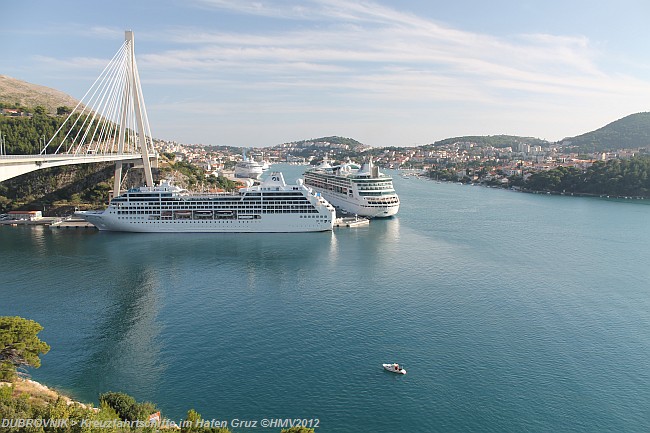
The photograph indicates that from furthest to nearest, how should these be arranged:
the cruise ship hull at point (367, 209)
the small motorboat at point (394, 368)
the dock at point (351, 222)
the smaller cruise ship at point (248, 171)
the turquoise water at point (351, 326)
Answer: the smaller cruise ship at point (248, 171) < the cruise ship hull at point (367, 209) < the dock at point (351, 222) < the small motorboat at point (394, 368) < the turquoise water at point (351, 326)

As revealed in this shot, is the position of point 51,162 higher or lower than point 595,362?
higher

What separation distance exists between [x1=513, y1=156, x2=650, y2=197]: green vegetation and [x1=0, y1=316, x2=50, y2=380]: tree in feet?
153

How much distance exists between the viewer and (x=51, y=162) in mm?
18953

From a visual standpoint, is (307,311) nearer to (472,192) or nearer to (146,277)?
(146,277)

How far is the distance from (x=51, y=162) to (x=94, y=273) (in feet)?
16.7

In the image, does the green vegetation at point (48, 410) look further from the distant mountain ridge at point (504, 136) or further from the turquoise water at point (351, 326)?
the distant mountain ridge at point (504, 136)

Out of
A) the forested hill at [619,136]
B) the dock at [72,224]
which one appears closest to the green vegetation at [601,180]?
the dock at [72,224]

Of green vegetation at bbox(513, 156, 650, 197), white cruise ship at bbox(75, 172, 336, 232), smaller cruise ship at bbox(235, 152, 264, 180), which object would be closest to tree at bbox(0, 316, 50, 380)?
white cruise ship at bbox(75, 172, 336, 232)

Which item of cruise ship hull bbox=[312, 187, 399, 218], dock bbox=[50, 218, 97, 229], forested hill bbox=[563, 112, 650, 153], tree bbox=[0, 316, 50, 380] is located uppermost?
forested hill bbox=[563, 112, 650, 153]

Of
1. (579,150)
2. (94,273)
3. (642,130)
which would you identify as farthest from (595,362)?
(642,130)

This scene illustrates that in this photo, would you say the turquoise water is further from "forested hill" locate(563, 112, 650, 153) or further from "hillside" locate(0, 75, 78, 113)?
"forested hill" locate(563, 112, 650, 153)

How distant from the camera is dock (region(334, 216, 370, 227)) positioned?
2594 centimetres

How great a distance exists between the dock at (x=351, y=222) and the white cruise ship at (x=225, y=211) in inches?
72.1

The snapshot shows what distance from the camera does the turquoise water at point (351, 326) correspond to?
8.96m
